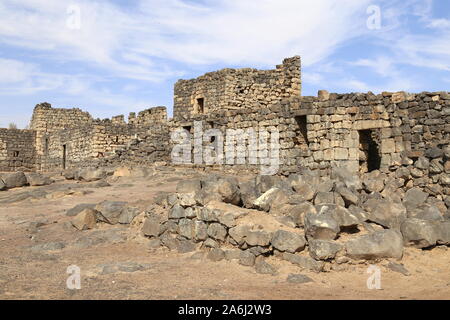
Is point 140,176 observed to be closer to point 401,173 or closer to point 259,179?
point 259,179

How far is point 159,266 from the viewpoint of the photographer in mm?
7344

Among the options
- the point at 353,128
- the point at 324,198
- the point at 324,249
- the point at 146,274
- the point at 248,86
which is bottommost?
the point at 146,274

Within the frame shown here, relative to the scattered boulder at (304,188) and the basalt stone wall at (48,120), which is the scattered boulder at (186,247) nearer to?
the scattered boulder at (304,188)

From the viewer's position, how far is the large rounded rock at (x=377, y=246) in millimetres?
7039

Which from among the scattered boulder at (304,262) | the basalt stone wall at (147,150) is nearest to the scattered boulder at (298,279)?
the scattered boulder at (304,262)

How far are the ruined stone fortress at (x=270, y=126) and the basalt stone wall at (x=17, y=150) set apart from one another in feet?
0.21

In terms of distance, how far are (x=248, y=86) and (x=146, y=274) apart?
16.2 metres

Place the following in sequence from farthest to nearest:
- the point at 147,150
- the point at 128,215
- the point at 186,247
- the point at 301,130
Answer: the point at 147,150, the point at 301,130, the point at 128,215, the point at 186,247

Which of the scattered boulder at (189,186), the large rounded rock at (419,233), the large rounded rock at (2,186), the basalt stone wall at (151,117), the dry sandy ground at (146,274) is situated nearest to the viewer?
the dry sandy ground at (146,274)

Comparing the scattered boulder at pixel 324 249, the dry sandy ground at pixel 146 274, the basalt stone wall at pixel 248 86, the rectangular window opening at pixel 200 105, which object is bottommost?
the dry sandy ground at pixel 146 274

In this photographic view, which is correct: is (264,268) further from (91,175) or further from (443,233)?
(91,175)

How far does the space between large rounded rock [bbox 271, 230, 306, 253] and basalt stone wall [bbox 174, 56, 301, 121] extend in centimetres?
1434

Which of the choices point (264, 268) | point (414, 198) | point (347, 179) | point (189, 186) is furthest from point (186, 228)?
point (414, 198)

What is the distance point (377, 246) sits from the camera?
713 centimetres
